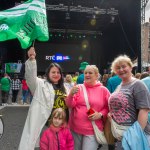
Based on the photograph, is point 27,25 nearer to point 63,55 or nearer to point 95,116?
point 95,116

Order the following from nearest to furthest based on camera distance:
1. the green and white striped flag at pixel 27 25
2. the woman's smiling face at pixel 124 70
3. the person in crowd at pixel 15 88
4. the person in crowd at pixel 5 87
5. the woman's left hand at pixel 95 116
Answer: the woman's smiling face at pixel 124 70, the woman's left hand at pixel 95 116, the green and white striped flag at pixel 27 25, the person in crowd at pixel 5 87, the person in crowd at pixel 15 88

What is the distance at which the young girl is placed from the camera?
4203 millimetres

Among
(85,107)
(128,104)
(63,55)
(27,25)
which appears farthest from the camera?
(63,55)

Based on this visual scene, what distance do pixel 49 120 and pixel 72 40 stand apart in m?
26.2

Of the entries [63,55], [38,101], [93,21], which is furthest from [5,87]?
[38,101]

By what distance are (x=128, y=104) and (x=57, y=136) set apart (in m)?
1.04

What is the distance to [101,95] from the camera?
4270mm

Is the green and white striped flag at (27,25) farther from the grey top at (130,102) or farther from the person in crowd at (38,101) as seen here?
the grey top at (130,102)

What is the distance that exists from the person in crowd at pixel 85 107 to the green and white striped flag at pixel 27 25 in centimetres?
96

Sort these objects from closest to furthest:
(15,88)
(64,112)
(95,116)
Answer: (95,116), (64,112), (15,88)

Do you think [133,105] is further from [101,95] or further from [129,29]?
[129,29]

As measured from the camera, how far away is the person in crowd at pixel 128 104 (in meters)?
3.58

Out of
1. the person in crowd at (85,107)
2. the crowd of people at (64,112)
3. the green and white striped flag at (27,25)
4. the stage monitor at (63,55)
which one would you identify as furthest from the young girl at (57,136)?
the stage monitor at (63,55)

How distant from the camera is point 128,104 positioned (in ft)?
11.9
